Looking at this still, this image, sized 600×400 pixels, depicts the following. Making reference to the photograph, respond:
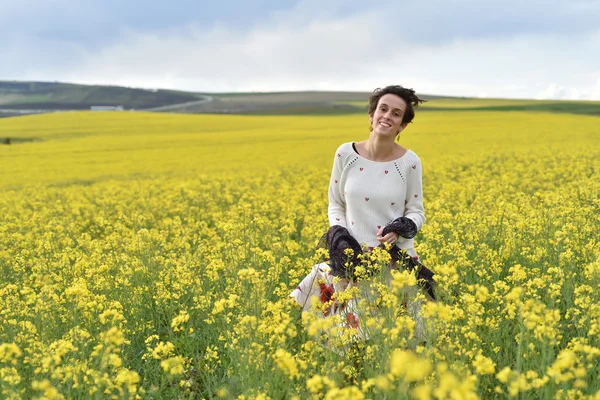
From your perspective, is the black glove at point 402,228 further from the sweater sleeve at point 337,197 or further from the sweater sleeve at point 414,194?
the sweater sleeve at point 337,197

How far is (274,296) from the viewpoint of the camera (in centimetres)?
501

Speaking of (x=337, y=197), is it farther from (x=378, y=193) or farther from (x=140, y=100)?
(x=140, y=100)

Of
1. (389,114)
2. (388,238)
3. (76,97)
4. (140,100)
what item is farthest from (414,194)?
(76,97)

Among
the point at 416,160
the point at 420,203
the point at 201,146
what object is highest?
the point at 416,160

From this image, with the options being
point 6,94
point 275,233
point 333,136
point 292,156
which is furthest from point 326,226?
point 6,94

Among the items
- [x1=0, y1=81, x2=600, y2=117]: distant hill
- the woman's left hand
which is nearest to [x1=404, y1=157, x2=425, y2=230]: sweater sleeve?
the woman's left hand

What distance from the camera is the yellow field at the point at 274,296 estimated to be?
2.87 metres

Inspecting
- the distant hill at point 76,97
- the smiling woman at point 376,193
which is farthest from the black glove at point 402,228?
the distant hill at point 76,97

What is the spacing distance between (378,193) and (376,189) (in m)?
0.04

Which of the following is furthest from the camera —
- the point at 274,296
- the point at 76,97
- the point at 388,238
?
the point at 76,97

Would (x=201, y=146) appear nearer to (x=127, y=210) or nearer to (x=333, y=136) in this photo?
(x=333, y=136)

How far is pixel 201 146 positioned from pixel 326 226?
22651 millimetres

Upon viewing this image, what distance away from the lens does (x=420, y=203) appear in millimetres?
4863

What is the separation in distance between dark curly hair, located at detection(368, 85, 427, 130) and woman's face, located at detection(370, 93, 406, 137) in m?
0.04
